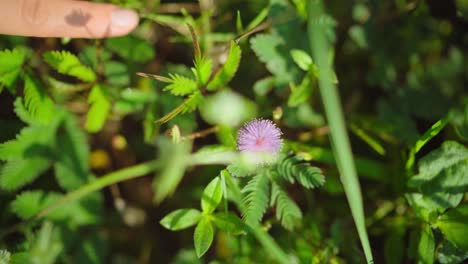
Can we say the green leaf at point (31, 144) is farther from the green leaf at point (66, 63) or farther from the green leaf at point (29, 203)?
the green leaf at point (66, 63)

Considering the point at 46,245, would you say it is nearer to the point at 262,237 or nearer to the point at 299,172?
the point at 262,237

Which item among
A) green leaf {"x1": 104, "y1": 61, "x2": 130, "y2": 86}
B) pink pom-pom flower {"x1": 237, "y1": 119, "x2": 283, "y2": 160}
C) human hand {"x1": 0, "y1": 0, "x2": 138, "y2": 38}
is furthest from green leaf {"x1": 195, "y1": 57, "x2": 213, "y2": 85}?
green leaf {"x1": 104, "y1": 61, "x2": 130, "y2": 86}

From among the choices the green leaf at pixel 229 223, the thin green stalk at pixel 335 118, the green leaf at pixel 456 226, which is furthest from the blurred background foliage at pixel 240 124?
the thin green stalk at pixel 335 118

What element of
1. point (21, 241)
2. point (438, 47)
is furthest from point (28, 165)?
point (438, 47)

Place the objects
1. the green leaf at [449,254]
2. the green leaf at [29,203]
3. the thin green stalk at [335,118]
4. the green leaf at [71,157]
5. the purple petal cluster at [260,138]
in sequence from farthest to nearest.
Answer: the green leaf at [71,157] → the green leaf at [29,203] → the green leaf at [449,254] → the purple petal cluster at [260,138] → the thin green stalk at [335,118]

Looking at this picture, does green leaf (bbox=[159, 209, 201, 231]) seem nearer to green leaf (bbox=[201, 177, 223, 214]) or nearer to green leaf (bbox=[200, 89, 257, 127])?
green leaf (bbox=[201, 177, 223, 214])
